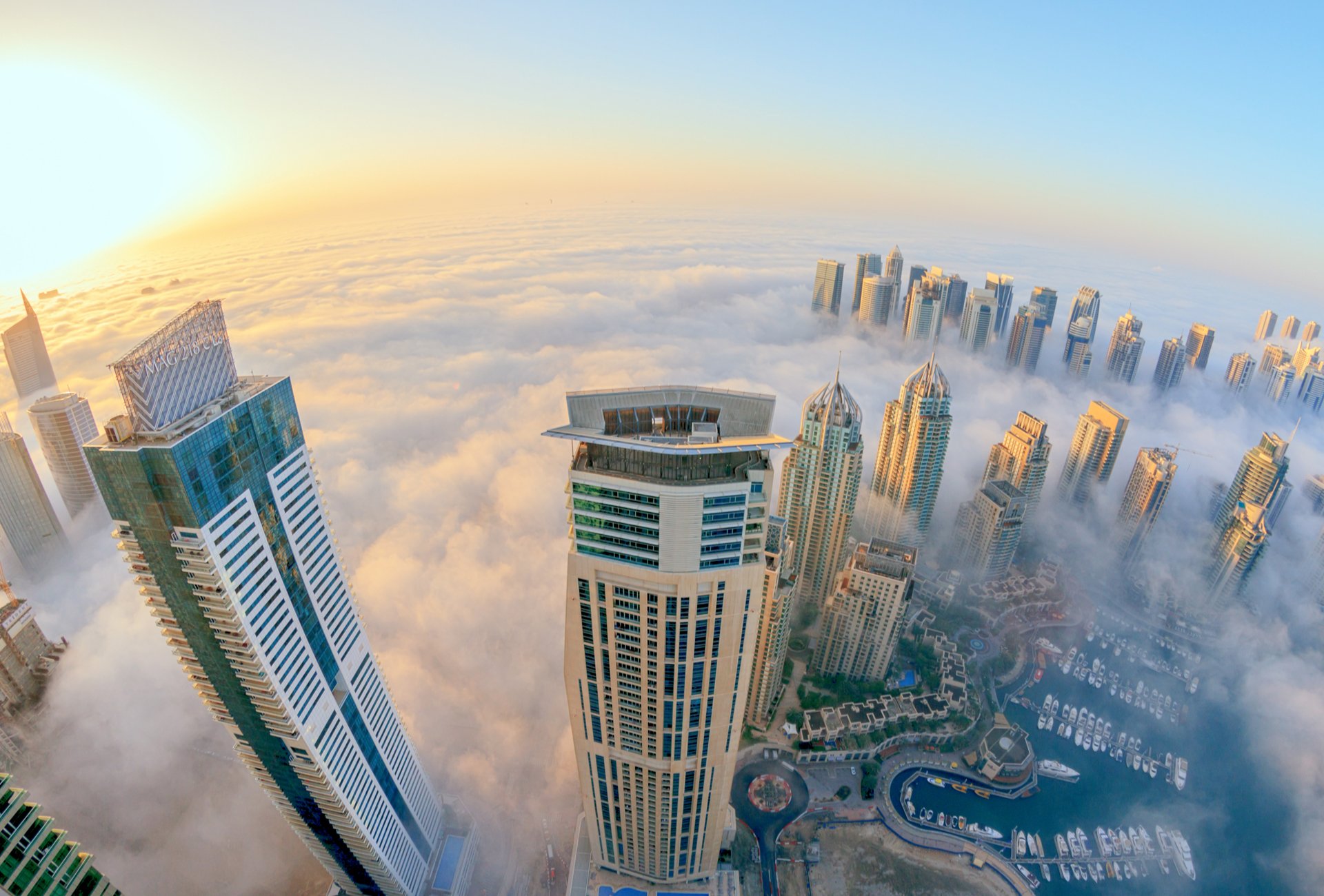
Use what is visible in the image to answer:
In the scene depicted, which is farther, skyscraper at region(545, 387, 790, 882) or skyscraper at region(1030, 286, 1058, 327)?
skyscraper at region(1030, 286, 1058, 327)

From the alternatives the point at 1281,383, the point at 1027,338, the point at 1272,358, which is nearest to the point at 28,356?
the point at 1027,338

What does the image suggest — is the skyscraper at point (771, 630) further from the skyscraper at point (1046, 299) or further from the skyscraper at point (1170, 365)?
the skyscraper at point (1046, 299)

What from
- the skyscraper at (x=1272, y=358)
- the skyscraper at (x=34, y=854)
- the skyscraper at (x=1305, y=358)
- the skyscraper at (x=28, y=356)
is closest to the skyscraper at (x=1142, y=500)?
the skyscraper at (x=1305, y=358)

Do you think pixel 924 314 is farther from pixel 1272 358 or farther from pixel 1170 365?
pixel 1272 358

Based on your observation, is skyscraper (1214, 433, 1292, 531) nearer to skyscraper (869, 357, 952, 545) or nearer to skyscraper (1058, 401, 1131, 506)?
skyscraper (1058, 401, 1131, 506)

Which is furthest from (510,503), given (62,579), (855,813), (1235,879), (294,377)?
(1235,879)

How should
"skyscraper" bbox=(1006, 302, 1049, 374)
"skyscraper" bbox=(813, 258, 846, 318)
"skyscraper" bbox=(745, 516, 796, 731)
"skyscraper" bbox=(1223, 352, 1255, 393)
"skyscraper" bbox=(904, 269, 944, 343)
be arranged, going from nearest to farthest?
1. "skyscraper" bbox=(745, 516, 796, 731)
2. "skyscraper" bbox=(1223, 352, 1255, 393)
3. "skyscraper" bbox=(1006, 302, 1049, 374)
4. "skyscraper" bbox=(904, 269, 944, 343)
5. "skyscraper" bbox=(813, 258, 846, 318)

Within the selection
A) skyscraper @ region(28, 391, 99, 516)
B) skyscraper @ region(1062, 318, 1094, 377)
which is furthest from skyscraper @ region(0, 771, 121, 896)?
skyscraper @ region(1062, 318, 1094, 377)
